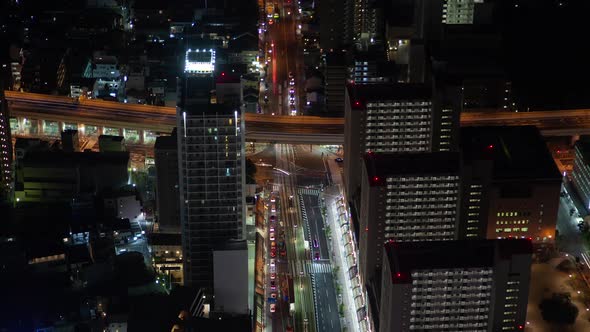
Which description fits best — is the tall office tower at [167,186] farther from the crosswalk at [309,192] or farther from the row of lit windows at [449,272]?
the row of lit windows at [449,272]

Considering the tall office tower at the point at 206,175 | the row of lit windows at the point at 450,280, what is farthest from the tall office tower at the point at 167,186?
the row of lit windows at the point at 450,280

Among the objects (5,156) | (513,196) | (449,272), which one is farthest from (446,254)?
(5,156)

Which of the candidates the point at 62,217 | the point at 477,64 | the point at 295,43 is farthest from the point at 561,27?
the point at 62,217

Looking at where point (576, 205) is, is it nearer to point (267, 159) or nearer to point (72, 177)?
point (267, 159)

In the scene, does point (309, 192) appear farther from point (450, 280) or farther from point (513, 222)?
point (450, 280)

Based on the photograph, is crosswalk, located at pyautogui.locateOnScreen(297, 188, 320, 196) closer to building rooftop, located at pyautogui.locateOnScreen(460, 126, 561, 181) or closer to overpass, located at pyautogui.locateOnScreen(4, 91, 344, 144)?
overpass, located at pyautogui.locateOnScreen(4, 91, 344, 144)

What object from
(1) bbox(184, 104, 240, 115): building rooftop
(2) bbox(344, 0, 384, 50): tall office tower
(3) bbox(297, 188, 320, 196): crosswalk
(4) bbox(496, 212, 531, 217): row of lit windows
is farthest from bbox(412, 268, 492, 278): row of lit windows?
(2) bbox(344, 0, 384, 50): tall office tower
